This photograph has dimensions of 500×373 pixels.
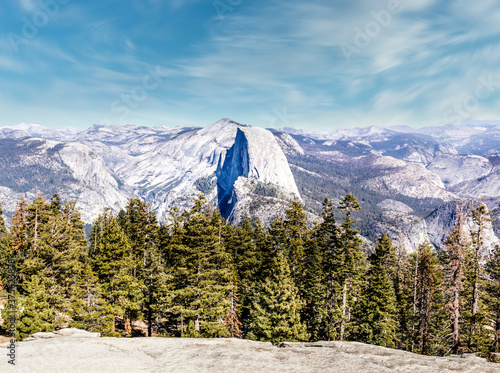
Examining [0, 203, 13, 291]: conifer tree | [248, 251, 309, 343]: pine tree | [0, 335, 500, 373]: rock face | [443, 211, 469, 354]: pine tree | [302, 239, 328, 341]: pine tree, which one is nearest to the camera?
[0, 335, 500, 373]: rock face

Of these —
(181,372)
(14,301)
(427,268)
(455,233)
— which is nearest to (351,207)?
(455,233)

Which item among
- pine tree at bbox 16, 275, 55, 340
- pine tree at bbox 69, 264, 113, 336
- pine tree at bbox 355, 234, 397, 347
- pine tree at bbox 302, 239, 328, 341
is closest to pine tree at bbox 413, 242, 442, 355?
pine tree at bbox 355, 234, 397, 347

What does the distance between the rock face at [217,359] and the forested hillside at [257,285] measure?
11.7 m

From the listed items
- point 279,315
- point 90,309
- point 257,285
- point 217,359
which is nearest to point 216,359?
point 217,359

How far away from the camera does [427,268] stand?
135ft

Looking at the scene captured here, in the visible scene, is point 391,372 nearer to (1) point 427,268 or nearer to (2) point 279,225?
(2) point 279,225

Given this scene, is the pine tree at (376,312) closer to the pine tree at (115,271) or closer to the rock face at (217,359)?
the rock face at (217,359)

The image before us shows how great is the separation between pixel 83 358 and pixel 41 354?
2406 millimetres

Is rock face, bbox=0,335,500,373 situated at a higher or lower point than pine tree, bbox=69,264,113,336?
higher

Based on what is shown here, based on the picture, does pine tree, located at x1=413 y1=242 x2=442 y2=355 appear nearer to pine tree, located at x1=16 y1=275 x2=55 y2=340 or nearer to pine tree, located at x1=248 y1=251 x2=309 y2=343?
pine tree, located at x1=248 y1=251 x2=309 y2=343

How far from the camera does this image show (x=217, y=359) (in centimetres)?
1499

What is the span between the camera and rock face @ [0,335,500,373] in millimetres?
13383

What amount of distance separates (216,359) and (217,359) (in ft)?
0.17

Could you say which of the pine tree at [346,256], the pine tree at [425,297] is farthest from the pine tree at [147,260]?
the pine tree at [425,297]
